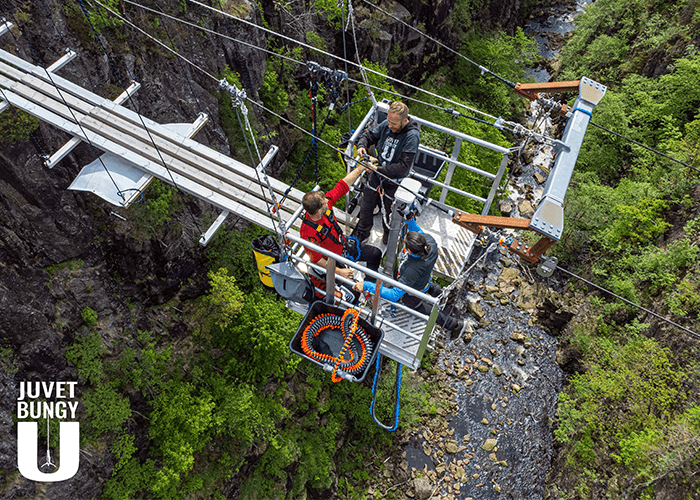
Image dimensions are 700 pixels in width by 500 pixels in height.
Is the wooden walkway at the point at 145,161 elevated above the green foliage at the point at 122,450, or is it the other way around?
the wooden walkway at the point at 145,161

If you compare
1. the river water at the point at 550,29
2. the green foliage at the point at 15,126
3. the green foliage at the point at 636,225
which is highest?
the river water at the point at 550,29

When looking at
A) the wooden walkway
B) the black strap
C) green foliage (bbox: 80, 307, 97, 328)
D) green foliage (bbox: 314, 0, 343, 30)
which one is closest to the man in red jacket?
the black strap

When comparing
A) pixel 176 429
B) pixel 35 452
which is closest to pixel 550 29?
pixel 176 429

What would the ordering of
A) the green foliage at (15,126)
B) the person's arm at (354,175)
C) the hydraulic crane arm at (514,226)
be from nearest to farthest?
the hydraulic crane arm at (514,226), the person's arm at (354,175), the green foliage at (15,126)

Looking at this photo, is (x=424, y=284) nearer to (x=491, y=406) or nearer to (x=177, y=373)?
(x=177, y=373)

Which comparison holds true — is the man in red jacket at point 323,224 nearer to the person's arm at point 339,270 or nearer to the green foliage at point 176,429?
the person's arm at point 339,270

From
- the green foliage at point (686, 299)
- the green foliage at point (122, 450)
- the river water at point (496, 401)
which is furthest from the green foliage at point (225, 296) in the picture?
the green foliage at point (686, 299)
